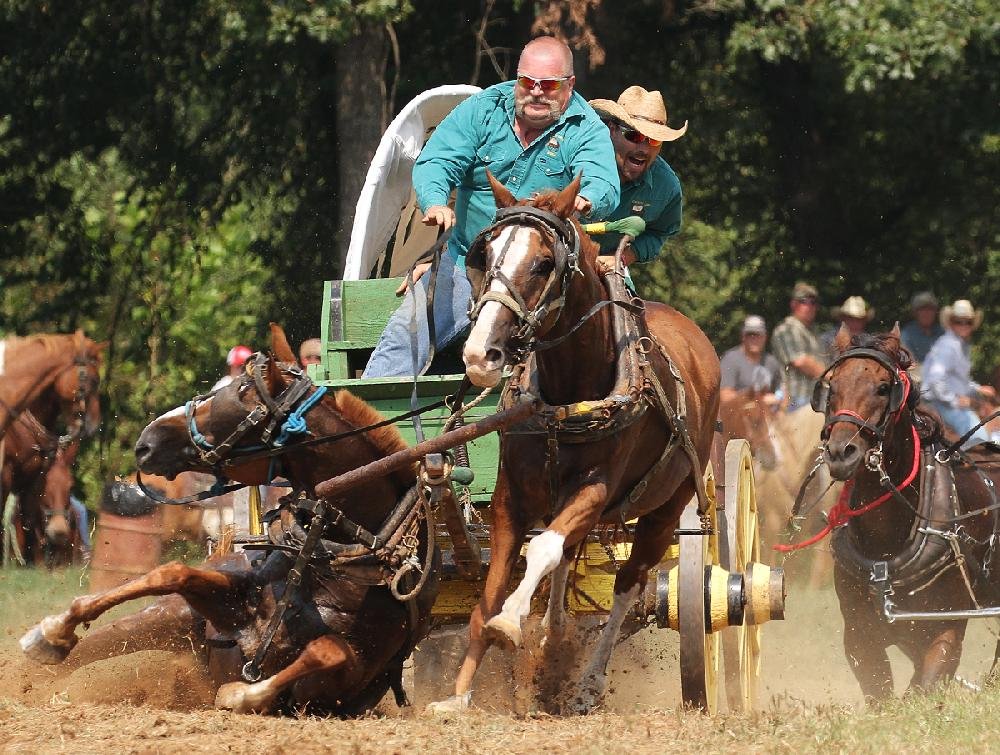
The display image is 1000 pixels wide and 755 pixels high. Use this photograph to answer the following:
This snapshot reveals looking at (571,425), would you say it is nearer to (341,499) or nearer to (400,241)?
(341,499)

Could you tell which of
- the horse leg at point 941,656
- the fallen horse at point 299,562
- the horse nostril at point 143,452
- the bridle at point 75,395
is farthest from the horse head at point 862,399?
the bridle at point 75,395

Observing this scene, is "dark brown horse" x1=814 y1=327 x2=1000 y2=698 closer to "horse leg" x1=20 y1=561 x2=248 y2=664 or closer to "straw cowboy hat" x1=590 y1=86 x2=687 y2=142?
"straw cowboy hat" x1=590 y1=86 x2=687 y2=142

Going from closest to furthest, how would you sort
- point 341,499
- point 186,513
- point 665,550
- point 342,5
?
point 341,499
point 665,550
point 186,513
point 342,5

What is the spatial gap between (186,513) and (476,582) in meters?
4.48

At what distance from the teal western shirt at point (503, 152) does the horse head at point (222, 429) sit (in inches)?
39.7

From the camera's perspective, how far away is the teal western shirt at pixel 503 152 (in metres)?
6.63

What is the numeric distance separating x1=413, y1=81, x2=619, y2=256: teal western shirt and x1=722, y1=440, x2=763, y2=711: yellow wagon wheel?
152 centimetres

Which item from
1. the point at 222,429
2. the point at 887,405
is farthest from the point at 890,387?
the point at 222,429

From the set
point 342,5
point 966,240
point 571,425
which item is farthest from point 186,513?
point 966,240

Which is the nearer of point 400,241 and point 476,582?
point 476,582

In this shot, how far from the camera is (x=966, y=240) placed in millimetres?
15203

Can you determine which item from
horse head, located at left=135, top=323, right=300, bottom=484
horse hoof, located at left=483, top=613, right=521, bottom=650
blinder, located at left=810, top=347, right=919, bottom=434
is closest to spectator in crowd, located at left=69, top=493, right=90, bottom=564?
blinder, located at left=810, top=347, right=919, bottom=434

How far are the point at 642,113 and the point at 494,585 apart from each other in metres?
2.90

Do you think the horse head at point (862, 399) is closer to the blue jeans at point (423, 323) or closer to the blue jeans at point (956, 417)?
the blue jeans at point (423, 323)
